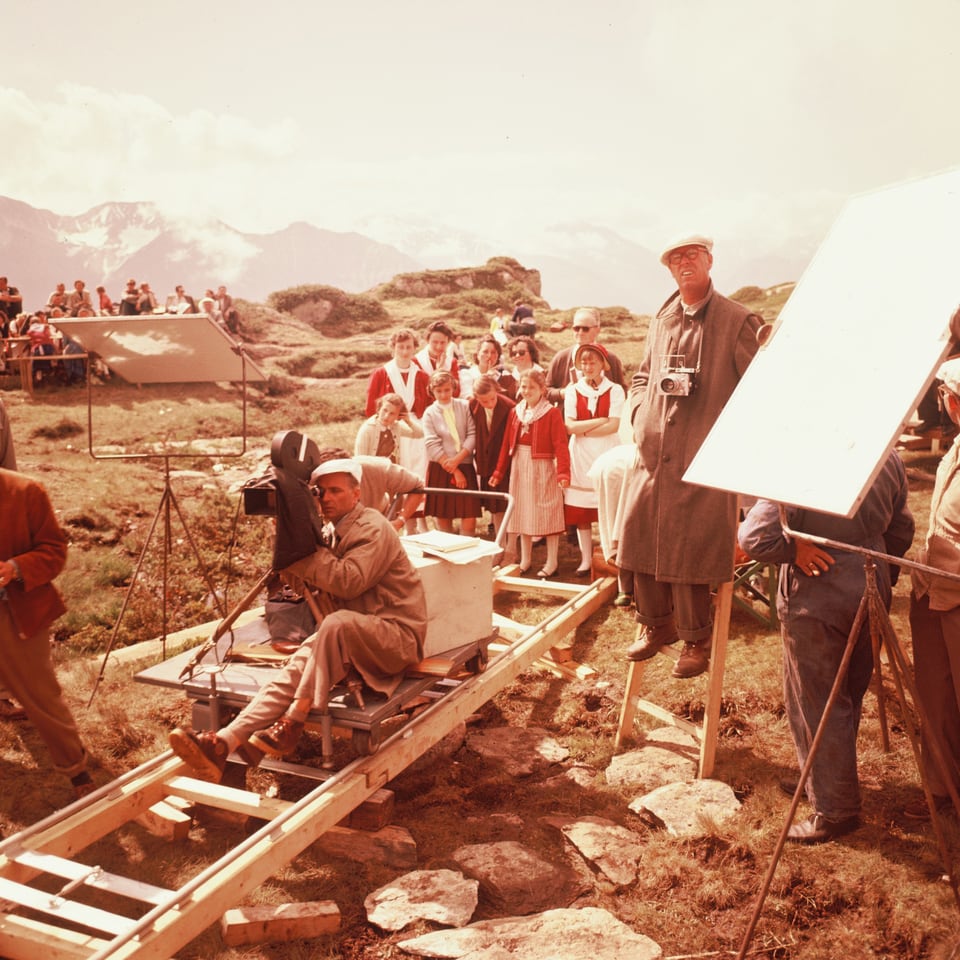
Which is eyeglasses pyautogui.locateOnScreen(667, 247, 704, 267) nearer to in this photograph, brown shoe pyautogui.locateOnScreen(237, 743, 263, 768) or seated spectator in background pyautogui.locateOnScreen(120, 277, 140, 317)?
brown shoe pyautogui.locateOnScreen(237, 743, 263, 768)

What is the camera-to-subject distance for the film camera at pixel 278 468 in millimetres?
4031

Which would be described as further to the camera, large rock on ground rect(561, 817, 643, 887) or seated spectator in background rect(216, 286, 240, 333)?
seated spectator in background rect(216, 286, 240, 333)

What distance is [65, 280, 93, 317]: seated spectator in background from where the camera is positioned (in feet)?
58.5

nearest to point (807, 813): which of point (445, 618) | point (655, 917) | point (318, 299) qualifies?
point (655, 917)

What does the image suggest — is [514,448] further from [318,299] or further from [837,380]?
[318,299]

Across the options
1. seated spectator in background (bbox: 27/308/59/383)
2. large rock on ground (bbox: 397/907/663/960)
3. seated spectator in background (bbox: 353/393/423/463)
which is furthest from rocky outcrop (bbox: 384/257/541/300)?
large rock on ground (bbox: 397/907/663/960)

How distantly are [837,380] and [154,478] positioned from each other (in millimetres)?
10432

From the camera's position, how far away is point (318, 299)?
34031 mm

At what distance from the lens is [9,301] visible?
1753 centimetres

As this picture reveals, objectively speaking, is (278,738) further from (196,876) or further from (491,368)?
(491,368)

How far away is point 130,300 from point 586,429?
1374 cm

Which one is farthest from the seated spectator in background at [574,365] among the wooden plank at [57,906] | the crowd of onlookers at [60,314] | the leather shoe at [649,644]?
the crowd of onlookers at [60,314]

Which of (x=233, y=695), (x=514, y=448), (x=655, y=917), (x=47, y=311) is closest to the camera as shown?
(x=655, y=917)

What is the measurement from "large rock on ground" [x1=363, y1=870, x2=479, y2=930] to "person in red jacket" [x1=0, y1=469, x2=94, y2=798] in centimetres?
181
